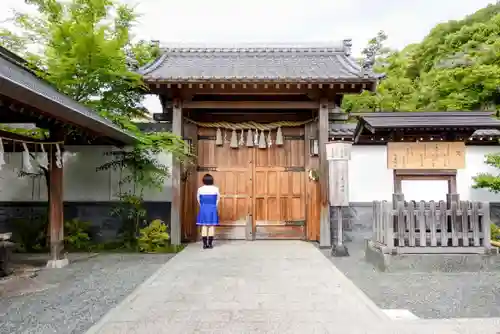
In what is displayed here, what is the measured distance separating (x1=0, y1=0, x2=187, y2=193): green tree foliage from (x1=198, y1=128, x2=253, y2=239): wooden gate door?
141cm

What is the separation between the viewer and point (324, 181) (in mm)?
9156

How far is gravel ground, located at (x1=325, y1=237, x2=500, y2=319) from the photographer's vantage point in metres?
4.58

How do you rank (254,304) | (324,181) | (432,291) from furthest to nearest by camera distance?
(324,181) → (432,291) → (254,304)

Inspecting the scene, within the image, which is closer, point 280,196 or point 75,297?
point 75,297

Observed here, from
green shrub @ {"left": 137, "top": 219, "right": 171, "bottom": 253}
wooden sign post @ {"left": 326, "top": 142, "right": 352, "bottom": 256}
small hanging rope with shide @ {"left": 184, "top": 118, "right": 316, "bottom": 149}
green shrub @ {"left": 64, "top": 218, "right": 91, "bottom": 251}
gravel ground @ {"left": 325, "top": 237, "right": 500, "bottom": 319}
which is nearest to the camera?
gravel ground @ {"left": 325, "top": 237, "right": 500, "bottom": 319}

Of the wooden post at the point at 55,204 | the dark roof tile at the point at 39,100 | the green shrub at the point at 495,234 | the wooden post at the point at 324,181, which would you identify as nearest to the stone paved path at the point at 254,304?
the wooden post at the point at 324,181

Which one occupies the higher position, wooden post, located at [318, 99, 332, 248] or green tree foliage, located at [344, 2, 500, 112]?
green tree foliage, located at [344, 2, 500, 112]

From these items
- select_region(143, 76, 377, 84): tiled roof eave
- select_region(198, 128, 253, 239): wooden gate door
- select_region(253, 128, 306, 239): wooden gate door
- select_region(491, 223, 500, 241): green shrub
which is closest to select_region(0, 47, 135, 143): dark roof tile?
select_region(143, 76, 377, 84): tiled roof eave

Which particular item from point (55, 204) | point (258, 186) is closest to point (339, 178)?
point (258, 186)

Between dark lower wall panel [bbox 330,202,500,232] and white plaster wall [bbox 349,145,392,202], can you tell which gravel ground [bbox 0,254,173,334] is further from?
white plaster wall [bbox 349,145,392,202]

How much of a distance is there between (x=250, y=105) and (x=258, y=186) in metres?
2.12

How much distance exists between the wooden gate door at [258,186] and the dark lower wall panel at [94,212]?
4.37 ft

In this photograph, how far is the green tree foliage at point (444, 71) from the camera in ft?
52.8

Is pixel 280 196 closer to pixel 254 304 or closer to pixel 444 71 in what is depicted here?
pixel 254 304
